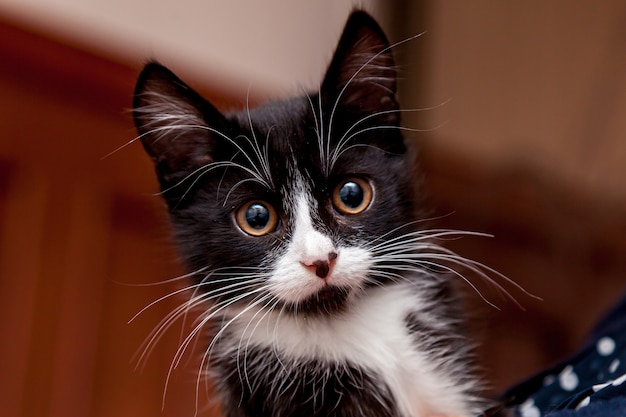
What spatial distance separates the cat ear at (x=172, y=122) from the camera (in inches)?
38.4

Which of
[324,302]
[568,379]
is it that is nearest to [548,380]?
[568,379]

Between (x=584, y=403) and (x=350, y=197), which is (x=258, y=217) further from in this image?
(x=584, y=403)

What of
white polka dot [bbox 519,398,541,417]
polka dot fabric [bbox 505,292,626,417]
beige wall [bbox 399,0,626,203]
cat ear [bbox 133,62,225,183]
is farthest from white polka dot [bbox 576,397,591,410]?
beige wall [bbox 399,0,626,203]

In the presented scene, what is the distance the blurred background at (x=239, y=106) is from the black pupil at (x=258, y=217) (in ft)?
0.68

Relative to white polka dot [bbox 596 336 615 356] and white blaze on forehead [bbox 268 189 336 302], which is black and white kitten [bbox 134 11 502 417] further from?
white polka dot [bbox 596 336 615 356]

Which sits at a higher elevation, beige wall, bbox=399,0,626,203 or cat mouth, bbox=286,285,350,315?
beige wall, bbox=399,0,626,203

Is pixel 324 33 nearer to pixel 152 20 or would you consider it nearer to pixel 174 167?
pixel 152 20

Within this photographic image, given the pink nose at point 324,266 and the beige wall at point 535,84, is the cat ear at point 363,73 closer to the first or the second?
the pink nose at point 324,266

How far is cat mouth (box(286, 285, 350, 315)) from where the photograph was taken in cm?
92

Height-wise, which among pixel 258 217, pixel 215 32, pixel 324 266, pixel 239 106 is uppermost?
pixel 215 32

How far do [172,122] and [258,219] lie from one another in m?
0.19

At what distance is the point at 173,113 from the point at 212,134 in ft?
0.20

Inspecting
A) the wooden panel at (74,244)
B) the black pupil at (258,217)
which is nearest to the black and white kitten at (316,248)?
the black pupil at (258,217)

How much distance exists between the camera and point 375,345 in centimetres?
95
